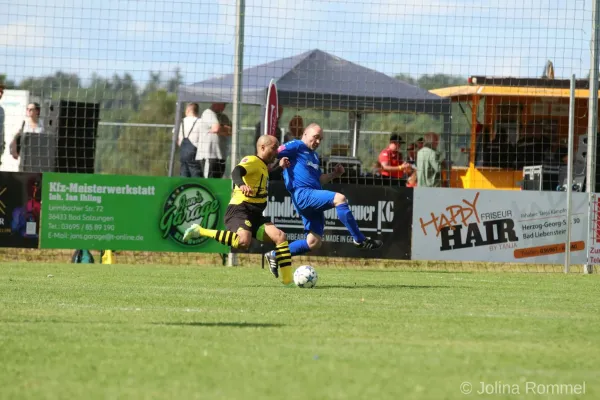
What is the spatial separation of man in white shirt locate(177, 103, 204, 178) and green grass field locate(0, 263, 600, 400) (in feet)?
22.4

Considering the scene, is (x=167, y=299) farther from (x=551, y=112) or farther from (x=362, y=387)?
Answer: (x=551, y=112)

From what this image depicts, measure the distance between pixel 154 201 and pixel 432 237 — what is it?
4.21 meters

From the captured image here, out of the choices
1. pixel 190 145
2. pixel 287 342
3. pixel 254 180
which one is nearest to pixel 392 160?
pixel 190 145

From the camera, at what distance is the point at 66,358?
19.2 ft

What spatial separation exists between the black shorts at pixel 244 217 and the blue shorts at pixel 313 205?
1.14 metres

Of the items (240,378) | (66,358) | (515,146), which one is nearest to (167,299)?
(66,358)

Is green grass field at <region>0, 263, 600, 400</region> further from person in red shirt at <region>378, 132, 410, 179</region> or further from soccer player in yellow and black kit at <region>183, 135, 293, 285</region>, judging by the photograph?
person in red shirt at <region>378, 132, 410, 179</region>

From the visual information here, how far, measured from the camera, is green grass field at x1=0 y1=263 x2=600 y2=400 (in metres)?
5.12

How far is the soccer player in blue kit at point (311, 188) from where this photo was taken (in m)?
12.8

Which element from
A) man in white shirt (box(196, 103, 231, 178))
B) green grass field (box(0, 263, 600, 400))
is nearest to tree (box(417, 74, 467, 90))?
man in white shirt (box(196, 103, 231, 178))

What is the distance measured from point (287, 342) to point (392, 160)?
46.6ft

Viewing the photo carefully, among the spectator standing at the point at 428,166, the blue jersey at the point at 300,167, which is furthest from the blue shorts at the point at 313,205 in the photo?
the spectator standing at the point at 428,166

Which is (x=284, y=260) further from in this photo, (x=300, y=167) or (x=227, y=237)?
(x=300, y=167)

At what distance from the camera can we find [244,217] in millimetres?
11695
